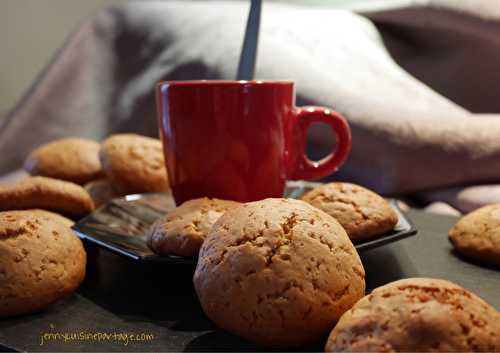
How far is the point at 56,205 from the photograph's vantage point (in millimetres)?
771

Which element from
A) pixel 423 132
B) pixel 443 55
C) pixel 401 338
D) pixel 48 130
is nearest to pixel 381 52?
pixel 443 55

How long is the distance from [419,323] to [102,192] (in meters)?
0.69

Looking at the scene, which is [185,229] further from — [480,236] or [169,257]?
[480,236]

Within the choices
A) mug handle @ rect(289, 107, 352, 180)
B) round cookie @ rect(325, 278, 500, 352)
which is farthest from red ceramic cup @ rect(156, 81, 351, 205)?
round cookie @ rect(325, 278, 500, 352)

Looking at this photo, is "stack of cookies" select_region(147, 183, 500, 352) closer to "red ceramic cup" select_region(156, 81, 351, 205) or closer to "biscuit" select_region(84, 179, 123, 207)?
"red ceramic cup" select_region(156, 81, 351, 205)

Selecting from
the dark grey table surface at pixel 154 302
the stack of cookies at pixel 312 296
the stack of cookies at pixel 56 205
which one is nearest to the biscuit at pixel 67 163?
the stack of cookies at pixel 56 205

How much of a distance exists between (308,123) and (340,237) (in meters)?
0.36

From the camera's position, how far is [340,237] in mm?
554

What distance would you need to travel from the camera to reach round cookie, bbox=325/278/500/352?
43 cm

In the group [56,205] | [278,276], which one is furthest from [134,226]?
[278,276]

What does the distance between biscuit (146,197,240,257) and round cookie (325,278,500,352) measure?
8.2 inches

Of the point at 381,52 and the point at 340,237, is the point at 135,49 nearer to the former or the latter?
the point at 381,52

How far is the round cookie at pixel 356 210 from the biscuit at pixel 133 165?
1.05ft

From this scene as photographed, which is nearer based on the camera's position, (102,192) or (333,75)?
(102,192)
